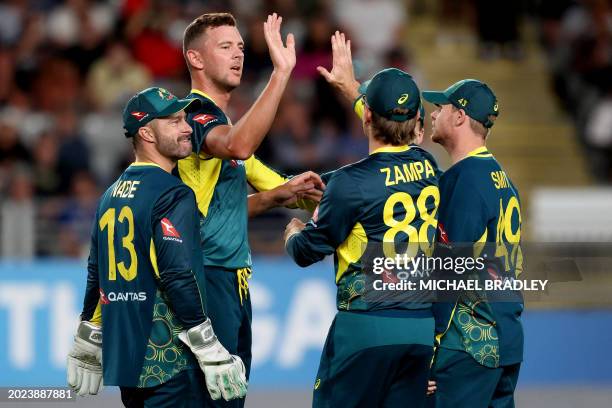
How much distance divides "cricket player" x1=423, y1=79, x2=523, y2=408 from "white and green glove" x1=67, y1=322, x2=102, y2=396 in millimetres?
1875

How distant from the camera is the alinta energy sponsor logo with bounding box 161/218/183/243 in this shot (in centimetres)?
618

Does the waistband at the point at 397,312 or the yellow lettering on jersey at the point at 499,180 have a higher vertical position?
the yellow lettering on jersey at the point at 499,180

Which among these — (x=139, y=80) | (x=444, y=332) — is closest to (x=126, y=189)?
(x=444, y=332)

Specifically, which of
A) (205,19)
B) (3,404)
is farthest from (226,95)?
(3,404)

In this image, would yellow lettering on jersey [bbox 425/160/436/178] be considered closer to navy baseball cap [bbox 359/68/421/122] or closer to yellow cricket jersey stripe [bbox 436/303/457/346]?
navy baseball cap [bbox 359/68/421/122]

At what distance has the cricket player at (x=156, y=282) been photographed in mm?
6223

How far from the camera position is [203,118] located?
6.86 metres

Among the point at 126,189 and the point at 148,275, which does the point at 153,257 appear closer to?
the point at 148,275

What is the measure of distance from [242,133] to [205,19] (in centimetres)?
105

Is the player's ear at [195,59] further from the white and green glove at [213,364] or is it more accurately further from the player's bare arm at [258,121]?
the white and green glove at [213,364]

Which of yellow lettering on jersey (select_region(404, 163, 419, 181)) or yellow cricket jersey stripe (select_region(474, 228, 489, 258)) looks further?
yellow cricket jersey stripe (select_region(474, 228, 489, 258))

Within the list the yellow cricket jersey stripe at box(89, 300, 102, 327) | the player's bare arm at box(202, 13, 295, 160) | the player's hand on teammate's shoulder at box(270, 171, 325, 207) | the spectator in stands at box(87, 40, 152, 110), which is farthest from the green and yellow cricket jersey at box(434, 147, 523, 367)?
the spectator in stands at box(87, 40, 152, 110)

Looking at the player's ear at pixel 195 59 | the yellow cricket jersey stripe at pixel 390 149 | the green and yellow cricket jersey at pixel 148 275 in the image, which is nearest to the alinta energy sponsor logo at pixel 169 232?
the green and yellow cricket jersey at pixel 148 275

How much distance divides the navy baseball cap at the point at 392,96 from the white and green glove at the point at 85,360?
6.45 ft
